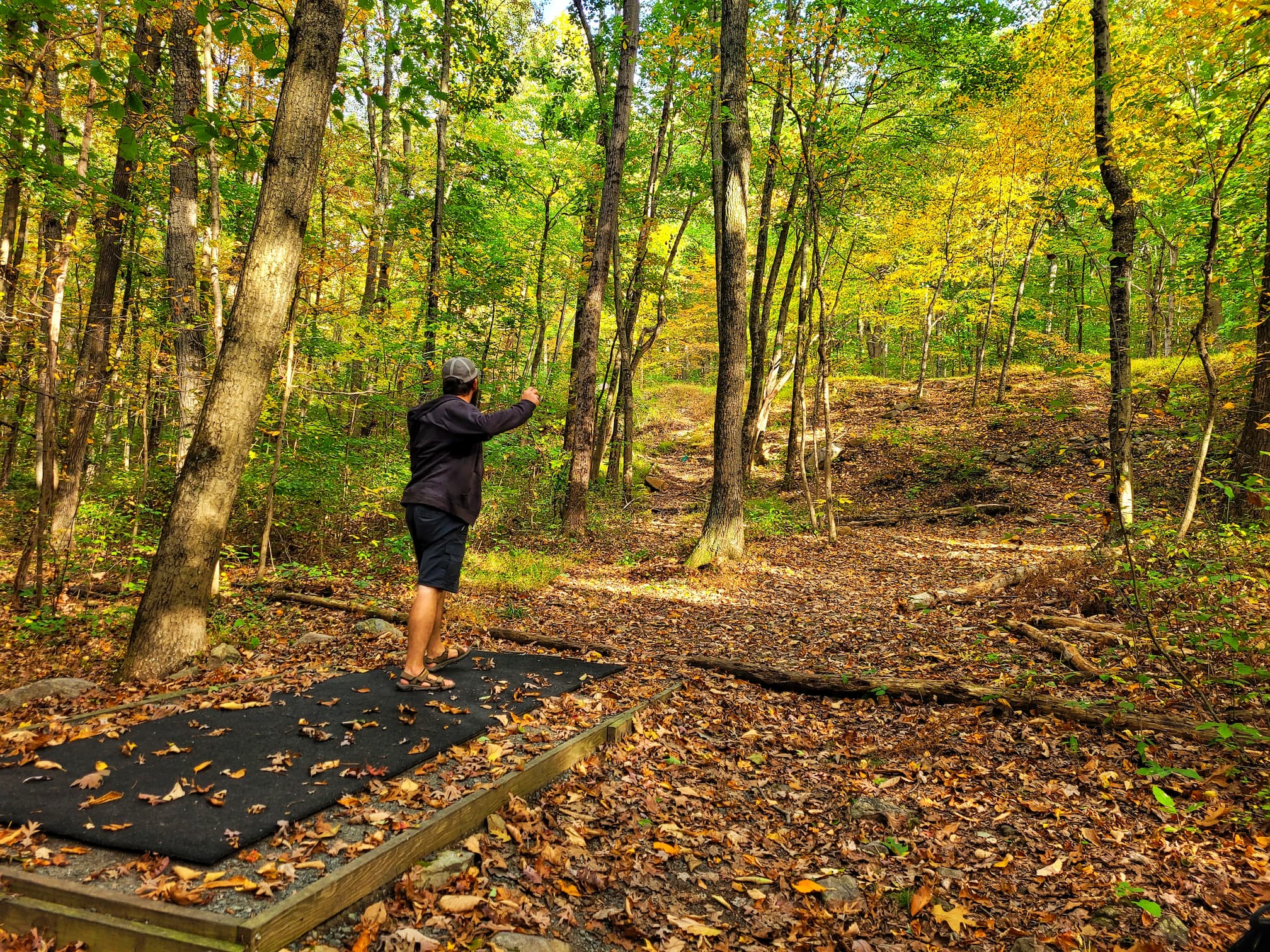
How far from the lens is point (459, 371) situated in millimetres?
4465

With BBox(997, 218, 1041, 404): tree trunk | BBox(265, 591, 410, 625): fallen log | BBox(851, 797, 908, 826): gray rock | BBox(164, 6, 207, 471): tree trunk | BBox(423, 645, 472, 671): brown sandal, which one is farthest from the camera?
BBox(997, 218, 1041, 404): tree trunk

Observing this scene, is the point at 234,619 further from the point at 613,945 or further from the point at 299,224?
the point at 613,945

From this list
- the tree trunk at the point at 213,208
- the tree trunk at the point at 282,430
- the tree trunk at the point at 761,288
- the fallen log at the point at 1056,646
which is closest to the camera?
the fallen log at the point at 1056,646

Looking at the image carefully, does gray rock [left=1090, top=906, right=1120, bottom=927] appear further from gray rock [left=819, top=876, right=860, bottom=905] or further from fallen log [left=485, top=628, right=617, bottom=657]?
fallen log [left=485, top=628, right=617, bottom=657]

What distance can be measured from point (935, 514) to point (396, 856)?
13880 millimetres

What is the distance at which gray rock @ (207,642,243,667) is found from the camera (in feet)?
16.5

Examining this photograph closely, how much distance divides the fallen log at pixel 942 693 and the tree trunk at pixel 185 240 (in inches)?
264

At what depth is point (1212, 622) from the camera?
15.6ft

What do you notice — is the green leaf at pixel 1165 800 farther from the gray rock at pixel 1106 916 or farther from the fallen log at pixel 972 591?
the fallen log at pixel 972 591

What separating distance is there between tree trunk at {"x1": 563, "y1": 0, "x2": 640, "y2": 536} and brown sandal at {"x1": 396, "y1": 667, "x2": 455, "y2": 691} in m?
7.91

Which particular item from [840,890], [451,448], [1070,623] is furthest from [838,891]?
[1070,623]

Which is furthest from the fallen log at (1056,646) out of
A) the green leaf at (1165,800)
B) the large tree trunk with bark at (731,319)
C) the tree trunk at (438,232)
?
the tree trunk at (438,232)

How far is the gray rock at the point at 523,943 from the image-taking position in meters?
2.28

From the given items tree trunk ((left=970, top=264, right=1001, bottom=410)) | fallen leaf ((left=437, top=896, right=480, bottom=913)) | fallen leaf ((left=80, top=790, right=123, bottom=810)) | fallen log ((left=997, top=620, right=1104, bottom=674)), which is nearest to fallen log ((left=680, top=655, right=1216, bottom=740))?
fallen log ((left=997, top=620, right=1104, bottom=674))
